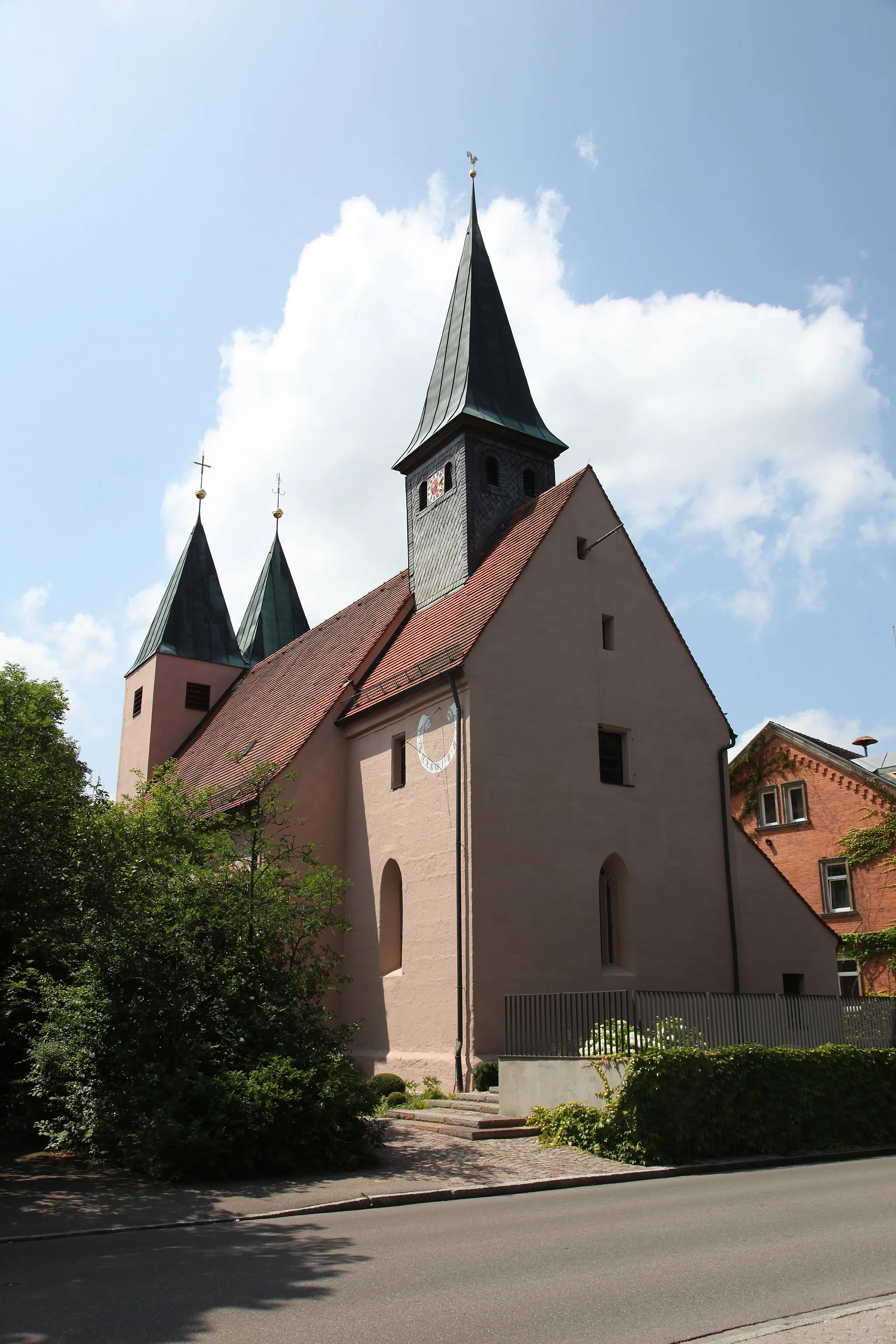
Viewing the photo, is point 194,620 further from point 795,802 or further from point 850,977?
point 850,977

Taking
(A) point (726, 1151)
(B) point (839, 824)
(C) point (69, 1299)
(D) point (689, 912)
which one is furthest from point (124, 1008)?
(B) point (839, 824)

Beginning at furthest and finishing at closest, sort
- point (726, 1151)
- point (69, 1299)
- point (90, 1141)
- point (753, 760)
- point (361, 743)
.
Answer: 1. point (753, 760)
2. point (361, 743)
3. point (726, 1151)
4. point (90, 1141)
5. point (69, 1299)

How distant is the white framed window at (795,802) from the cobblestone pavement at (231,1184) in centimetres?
1976

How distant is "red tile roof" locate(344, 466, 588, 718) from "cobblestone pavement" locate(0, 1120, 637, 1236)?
8.77 m

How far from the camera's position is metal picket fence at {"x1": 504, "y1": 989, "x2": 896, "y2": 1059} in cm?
1412

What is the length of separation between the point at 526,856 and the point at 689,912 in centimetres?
418

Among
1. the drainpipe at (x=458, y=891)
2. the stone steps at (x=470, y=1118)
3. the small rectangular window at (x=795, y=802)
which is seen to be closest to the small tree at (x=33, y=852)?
the stone steps at (x=470, y=1118)

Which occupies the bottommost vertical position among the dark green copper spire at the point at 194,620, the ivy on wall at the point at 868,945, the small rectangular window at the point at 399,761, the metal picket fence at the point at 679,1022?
the metal picket fence at the point at 679,1022

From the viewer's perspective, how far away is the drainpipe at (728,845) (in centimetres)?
2152

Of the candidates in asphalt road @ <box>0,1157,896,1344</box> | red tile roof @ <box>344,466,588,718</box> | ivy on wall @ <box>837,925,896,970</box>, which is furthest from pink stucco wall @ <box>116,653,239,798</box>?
asphalt road @ <box>0,1157,896,1344</box>

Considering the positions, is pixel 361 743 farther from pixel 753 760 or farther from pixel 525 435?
pixel 753 760

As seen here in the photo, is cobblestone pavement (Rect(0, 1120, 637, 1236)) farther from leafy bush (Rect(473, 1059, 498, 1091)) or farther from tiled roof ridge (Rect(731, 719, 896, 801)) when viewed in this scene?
tiled roof ridge (Rect(731, 719, 896, 801))

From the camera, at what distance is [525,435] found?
24438 mm

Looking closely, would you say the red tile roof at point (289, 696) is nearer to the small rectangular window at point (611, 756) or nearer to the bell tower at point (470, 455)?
the bell tower at point (470, 455)
